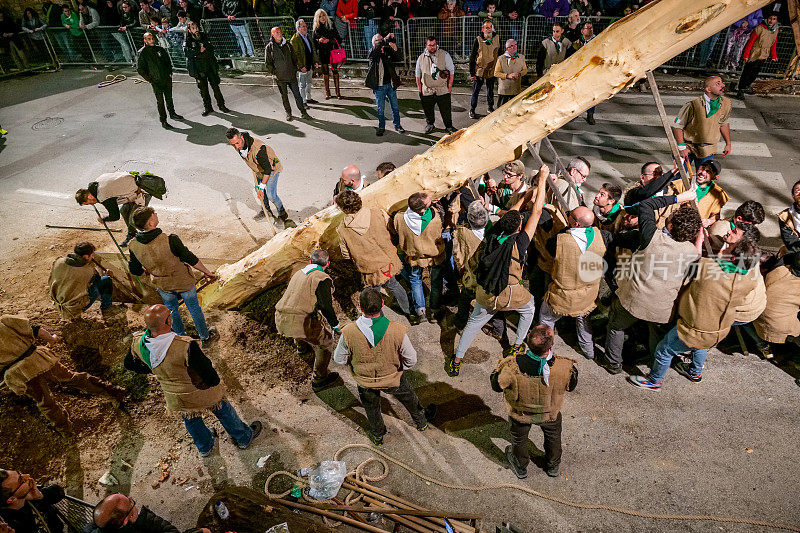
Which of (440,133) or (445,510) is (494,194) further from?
(440,133)

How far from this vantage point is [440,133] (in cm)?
995

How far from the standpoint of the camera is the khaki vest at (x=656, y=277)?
3.90 metres

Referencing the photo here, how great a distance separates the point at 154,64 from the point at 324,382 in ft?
29.5

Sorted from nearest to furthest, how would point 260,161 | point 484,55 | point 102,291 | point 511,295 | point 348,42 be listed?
point 511,295, point 102,291, point 260,161, point 484,55, point 348,42

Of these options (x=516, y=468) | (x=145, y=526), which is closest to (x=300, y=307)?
(x=145, y=526)

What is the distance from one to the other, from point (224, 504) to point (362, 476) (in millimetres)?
1177

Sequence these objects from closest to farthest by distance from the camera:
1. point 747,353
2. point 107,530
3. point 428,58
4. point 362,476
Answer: point 107,530 → point 362,476 → point 747,353 → point 428,58

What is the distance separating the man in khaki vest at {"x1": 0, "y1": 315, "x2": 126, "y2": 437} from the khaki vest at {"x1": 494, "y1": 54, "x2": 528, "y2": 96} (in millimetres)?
8373

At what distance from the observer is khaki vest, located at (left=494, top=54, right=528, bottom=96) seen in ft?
29.2

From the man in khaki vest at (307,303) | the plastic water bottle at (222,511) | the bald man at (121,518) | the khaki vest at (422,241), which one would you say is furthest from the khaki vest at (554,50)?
the bald man at (121,518)

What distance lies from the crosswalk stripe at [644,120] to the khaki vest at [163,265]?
890cm

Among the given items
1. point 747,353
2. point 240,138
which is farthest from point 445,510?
point 240,138

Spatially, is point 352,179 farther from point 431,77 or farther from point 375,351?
point 431,77

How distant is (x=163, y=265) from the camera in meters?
4.89
